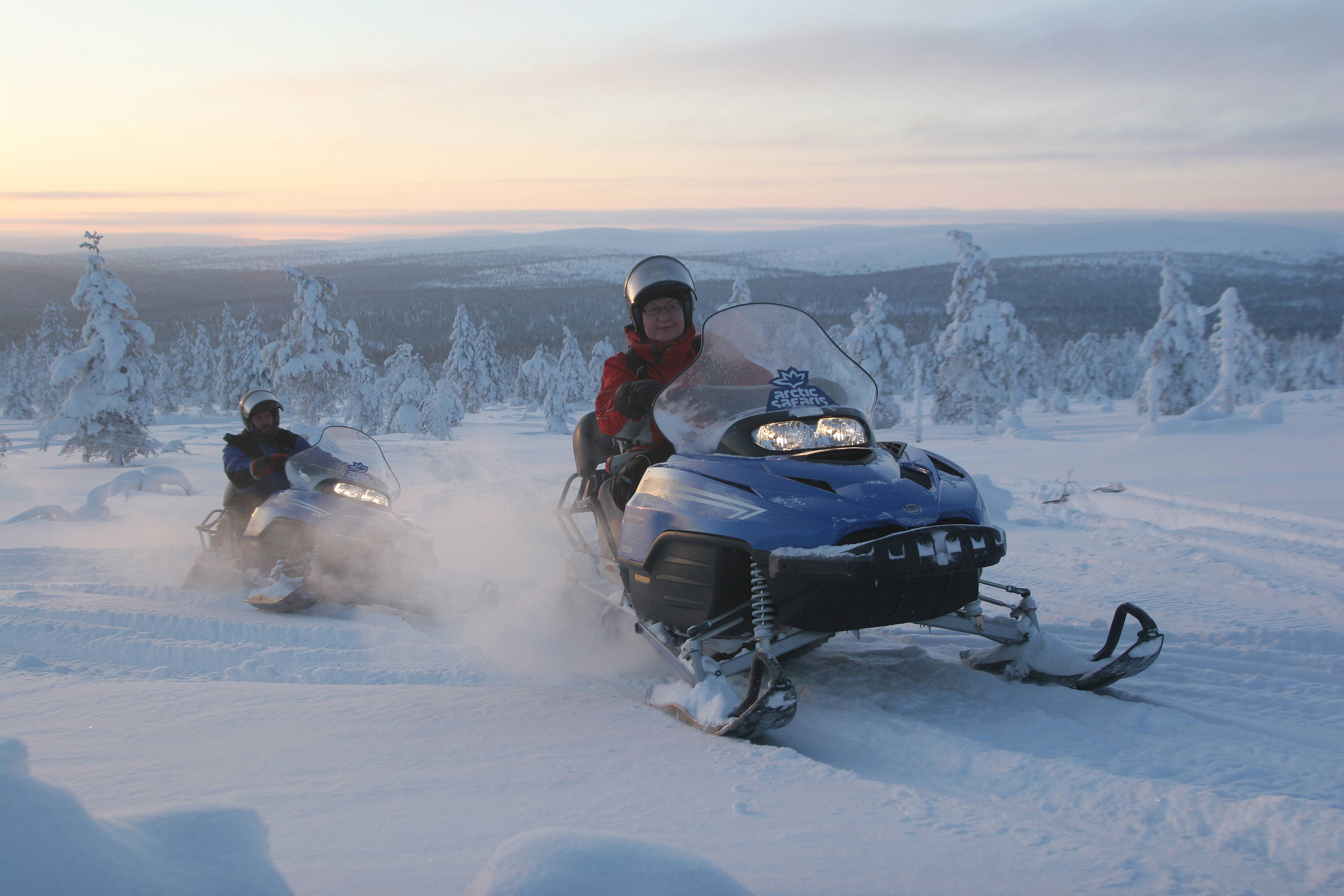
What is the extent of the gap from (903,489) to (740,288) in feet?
103

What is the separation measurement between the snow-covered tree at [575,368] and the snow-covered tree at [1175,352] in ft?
104

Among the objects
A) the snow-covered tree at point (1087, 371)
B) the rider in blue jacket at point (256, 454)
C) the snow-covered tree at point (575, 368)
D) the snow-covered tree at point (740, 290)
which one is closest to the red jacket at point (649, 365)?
the rider in blue jacket at point (256, 454)

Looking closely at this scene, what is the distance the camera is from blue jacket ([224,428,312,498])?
6660 millimetres

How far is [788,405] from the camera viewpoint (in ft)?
12.2

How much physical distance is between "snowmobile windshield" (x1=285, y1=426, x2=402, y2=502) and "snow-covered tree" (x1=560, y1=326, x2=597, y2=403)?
4685 centimetres

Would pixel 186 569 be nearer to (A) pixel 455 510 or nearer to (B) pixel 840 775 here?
(A) pixel 455 510

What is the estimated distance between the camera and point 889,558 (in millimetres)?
3096

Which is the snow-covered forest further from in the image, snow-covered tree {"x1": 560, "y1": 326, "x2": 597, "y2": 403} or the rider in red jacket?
the rider in red jacket

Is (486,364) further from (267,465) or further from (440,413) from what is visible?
(267,465)

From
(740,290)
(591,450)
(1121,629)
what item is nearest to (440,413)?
(740,290)

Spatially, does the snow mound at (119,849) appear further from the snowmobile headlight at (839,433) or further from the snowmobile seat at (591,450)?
the snowmobile seat at (591,450)

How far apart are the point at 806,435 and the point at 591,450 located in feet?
5.93

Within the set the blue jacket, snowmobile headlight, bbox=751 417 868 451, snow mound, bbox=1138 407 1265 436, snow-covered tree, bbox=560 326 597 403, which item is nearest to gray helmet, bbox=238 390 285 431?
the blue jacket

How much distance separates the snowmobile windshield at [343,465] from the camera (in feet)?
20.2
